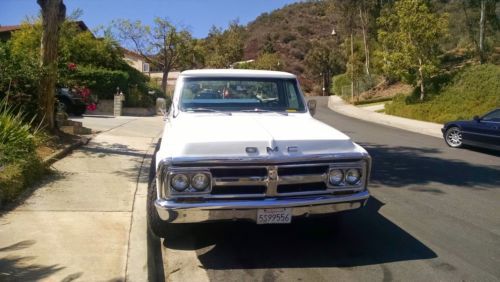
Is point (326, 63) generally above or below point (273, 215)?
above

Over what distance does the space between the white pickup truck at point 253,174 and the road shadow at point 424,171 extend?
3.92 meters

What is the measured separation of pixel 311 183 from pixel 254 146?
0.67m

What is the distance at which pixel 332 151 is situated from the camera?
4.82 meters

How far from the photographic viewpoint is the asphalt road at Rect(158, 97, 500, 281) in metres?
4.79

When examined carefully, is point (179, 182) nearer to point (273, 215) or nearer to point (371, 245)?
point (273, 215)

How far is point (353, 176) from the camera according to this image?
4.92 meters

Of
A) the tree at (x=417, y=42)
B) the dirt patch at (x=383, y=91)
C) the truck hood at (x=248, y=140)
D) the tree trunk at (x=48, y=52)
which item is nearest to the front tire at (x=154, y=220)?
the truck hood at (x=248, y=140)

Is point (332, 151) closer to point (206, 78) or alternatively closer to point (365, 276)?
point (365, 276)

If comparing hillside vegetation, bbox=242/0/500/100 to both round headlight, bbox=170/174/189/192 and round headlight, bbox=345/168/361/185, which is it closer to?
round headlight, bbox=345/168/361/185

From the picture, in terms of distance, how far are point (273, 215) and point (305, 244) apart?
3.34 ft

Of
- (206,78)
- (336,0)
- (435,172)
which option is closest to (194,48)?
(336,0)

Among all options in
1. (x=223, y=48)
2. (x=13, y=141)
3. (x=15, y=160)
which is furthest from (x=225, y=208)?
(x=223, y=48)

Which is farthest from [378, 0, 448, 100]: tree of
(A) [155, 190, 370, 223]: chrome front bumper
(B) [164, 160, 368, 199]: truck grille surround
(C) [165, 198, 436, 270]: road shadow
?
(A) [155, 190, 370, 223]: chrome front bumper

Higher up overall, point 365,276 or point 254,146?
point 254,146
